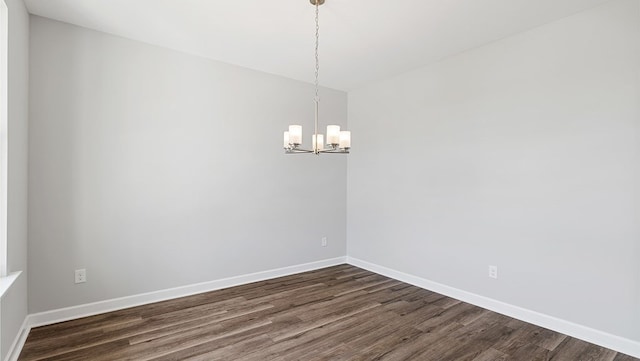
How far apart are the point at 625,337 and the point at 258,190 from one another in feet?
12.3

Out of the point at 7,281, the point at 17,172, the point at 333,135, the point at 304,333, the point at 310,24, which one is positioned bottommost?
the point at 304,333

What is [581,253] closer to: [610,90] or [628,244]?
Answer: [628,244]

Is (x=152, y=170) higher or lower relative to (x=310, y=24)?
lower

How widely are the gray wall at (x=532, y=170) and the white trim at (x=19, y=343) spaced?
3783 millimetres

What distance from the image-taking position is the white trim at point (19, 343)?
224 cm

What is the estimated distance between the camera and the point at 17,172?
2.44 meters

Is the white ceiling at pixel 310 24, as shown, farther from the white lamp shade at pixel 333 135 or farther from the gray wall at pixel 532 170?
the white lamp shade at pixel 333 135

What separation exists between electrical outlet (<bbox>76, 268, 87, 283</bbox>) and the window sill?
66cm

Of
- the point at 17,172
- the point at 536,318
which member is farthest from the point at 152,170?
the point at 536,318

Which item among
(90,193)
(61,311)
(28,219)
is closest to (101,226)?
(90,193)

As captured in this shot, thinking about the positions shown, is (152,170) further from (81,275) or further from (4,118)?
(4,118)

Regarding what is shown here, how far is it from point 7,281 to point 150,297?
1371mm

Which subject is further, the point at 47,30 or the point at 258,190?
the point at 258,190

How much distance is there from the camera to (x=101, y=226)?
3119mm
